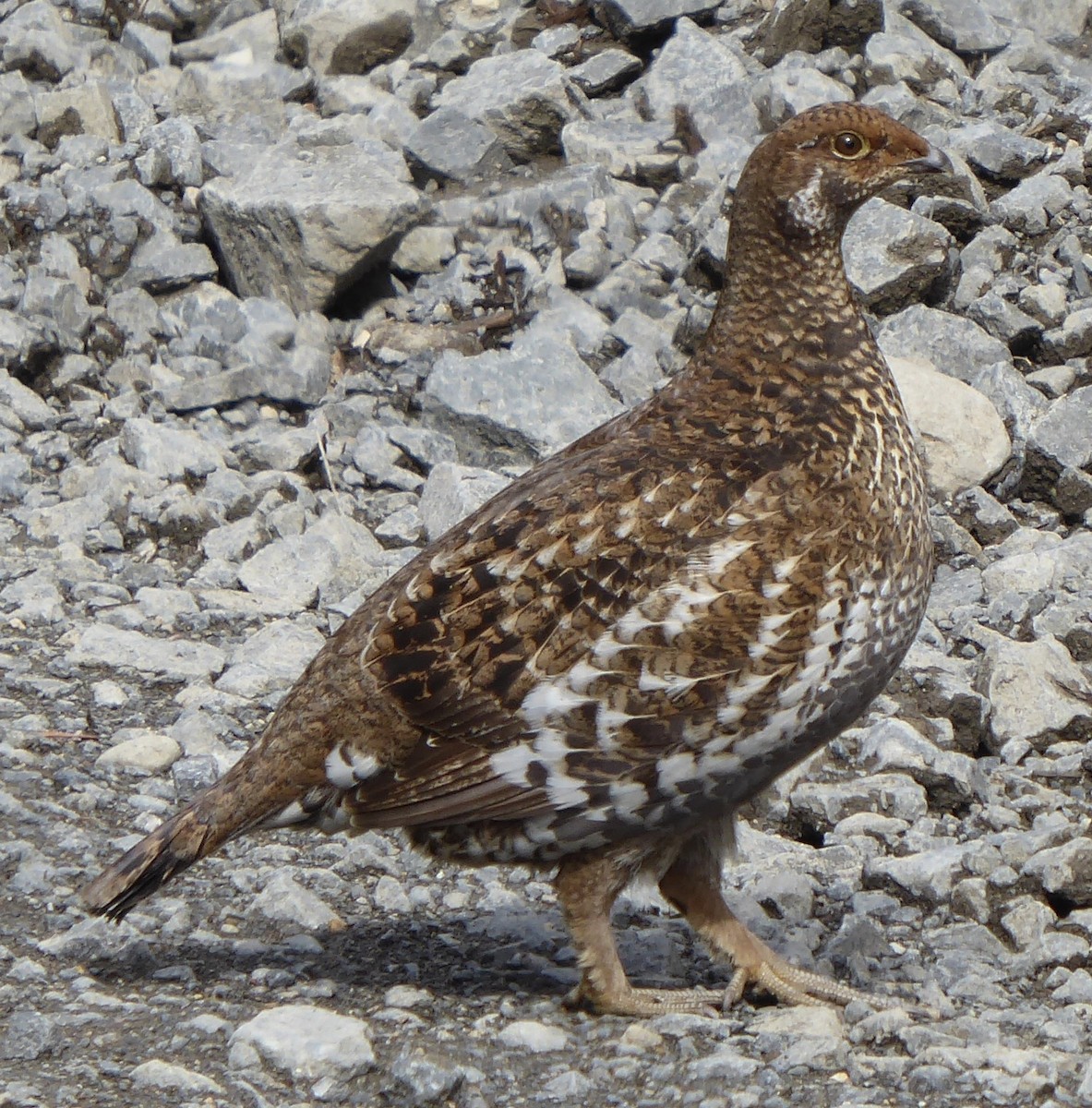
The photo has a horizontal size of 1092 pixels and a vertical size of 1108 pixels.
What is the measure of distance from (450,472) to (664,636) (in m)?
3.42

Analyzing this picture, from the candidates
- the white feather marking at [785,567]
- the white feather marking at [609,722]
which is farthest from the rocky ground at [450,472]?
the white feather marking at [785,567]

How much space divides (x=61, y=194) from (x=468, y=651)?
20.7 feet

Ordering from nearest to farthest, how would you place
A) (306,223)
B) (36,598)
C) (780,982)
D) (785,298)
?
1. (780,982)
2. (785,298)
3. (36,598)
4. (306,223)

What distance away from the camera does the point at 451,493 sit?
308 inches

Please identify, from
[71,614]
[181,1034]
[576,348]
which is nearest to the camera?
[181,1034]

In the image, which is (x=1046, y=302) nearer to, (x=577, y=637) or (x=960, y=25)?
(x=960, y=25)

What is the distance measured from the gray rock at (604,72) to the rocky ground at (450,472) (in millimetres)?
34

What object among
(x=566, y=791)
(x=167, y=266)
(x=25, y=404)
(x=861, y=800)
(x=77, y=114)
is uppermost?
(x=566, y=791)

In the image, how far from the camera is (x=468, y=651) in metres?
4.77

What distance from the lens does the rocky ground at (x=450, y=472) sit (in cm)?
476

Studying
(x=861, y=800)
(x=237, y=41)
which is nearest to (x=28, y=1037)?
(x=861, y=800)

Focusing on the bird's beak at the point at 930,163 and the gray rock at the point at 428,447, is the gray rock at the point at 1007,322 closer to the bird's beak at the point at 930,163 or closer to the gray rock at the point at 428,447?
the gray rock at the point at 428,447

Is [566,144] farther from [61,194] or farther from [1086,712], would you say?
[1086,712]

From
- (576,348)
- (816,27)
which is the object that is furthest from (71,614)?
(816,27)
